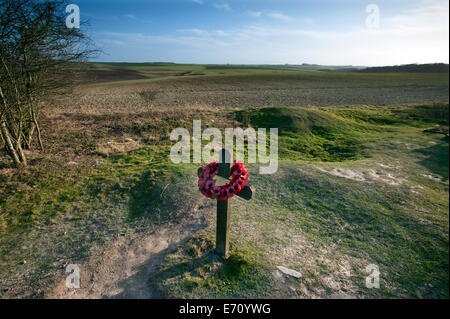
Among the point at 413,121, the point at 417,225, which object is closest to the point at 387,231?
the point at 417,225

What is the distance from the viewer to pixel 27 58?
1070 cm

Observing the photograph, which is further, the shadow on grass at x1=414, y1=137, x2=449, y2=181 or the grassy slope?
the shadow on grass at x1=414, y1=137, x2=449, y2=181

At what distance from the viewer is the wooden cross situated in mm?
5281

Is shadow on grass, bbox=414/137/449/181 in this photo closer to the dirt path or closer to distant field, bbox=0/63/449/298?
distant field, bbox=0/63/449/298

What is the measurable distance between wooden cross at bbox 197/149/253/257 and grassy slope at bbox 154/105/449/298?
339 mm

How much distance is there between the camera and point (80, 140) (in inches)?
561

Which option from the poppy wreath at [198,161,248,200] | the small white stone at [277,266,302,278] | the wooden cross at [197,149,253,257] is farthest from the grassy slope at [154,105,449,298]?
the poppy wreath at [198,161,248,200]

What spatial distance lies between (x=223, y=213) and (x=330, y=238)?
3150 mm

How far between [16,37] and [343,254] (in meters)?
13.4

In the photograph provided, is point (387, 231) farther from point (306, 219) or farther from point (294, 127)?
point (294, 127)

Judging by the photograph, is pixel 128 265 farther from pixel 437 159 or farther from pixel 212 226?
pixel 437 159

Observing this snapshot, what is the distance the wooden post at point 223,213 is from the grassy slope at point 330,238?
0.34 m

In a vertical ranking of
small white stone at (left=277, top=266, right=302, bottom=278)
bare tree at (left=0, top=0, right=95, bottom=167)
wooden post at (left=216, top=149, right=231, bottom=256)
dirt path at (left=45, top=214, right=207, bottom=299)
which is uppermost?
bare tree at (left=0, top=0, right=95, bottom=167)

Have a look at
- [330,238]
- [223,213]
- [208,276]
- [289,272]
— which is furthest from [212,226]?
[330,238]
